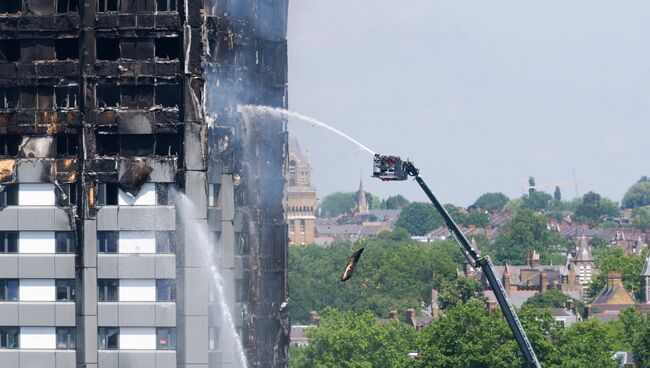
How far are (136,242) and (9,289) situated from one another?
16.6ft

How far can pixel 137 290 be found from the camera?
85438 mm

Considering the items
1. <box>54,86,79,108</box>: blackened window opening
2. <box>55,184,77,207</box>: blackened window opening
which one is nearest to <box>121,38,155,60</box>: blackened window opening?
<box>54,86,79,108</box>: blackened window opening

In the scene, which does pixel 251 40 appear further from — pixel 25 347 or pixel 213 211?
pixel 25 347

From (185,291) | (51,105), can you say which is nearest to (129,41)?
(51,105)

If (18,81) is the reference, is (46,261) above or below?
below

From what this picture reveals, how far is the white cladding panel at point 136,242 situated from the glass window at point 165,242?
0.50 ft

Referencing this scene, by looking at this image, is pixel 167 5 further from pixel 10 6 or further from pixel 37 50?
pixel 10 6

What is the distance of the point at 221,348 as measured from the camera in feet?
286

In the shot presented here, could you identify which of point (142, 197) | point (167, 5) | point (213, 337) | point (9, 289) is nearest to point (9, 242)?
point (9, 289)

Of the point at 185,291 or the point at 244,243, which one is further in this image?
the point at 244,243

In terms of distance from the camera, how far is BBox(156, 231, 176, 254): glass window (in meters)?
85.6

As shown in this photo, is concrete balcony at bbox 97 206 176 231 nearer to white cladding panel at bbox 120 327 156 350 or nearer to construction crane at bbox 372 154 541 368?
white cladding panel at bbox 120 327 156 350

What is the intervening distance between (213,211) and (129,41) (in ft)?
22.2

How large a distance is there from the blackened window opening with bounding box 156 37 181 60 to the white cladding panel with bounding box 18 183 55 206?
6.11 meters
